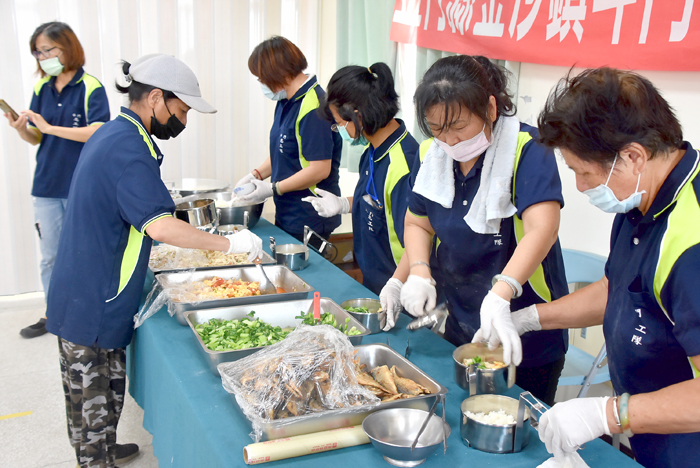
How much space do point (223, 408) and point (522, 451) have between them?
2.25 feet

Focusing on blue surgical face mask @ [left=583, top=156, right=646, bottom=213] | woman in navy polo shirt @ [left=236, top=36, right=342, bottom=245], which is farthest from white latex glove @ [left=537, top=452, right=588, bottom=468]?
woman in navy polo shirt @ [left=236, top=36, right=342, bottom=245]

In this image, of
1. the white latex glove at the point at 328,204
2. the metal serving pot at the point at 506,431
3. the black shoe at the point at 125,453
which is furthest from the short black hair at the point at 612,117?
the black shoe at the point at 125,453

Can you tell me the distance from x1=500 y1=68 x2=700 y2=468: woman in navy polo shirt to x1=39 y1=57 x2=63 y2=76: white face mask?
2910 millimetres

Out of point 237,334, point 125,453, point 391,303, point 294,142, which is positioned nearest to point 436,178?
point 391,303

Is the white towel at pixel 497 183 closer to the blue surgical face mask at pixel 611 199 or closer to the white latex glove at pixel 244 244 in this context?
the blue surgical face mask at pixel 611 199

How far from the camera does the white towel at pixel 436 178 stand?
1.63 metres

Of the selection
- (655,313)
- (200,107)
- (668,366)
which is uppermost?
(200,107)

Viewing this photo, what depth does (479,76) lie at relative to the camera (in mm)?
1425

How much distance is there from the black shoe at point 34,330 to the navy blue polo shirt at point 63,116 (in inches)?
37.9

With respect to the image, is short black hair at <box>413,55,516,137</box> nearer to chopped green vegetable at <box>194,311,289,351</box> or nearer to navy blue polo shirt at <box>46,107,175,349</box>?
chopped green vegetable at <box>194,311,289,351</box>

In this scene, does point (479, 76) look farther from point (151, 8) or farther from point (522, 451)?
point (151, 8)

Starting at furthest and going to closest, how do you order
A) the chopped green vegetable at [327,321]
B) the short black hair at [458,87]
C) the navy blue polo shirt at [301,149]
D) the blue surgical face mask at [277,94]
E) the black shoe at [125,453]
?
the blue surgical face mask at [277,94] → the navy blue polo shirt at [301,149] → the black shoe at [125,453] → the chopped green vegetable at [327,321] → the short black hair at [458,87]

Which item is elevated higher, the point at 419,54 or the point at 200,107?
the point at 419,54

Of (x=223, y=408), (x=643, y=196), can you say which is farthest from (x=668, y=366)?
(x=223, y=408)
